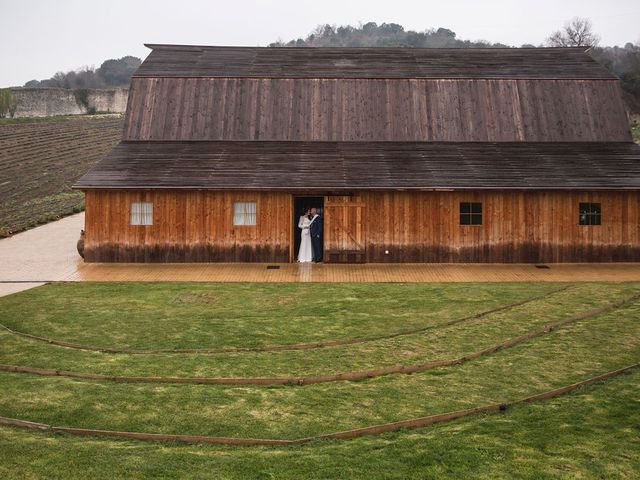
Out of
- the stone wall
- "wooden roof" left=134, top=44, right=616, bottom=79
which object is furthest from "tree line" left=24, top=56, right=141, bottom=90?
"wooden roof" left=134, top=44, right=616, bottom=79

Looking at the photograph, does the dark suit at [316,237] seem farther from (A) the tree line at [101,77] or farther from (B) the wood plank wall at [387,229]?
(A) the tree line at [101,77]

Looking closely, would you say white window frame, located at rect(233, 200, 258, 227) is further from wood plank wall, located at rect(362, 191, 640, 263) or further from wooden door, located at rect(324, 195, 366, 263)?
wood plank wall, located at rect(362, 191, 640, 263)

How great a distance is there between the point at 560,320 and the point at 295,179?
1127 centimetres

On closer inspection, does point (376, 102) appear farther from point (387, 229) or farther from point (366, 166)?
point (387, 229)

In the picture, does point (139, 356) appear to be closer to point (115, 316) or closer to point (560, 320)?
point (115, 316)

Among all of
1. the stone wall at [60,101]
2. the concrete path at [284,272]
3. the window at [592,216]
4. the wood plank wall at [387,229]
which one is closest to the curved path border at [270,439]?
the concrete path at [284,272]

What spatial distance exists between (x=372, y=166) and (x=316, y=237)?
3320 mm

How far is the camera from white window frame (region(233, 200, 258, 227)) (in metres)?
25.6

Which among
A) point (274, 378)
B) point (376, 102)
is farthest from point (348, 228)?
point (274, 378)

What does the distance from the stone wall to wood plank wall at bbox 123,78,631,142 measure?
68740 mm

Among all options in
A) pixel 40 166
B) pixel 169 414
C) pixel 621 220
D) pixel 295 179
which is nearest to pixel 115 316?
pixel 169 414

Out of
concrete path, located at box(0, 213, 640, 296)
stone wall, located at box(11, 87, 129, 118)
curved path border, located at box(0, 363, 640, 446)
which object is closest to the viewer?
curved path border, located at box(0, 363, 640, 446)

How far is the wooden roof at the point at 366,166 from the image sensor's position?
25.0 metres

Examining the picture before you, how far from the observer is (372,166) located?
26391 mm
